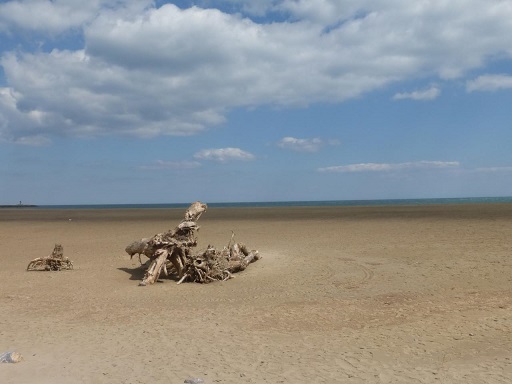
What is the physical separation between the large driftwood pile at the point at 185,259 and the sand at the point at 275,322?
0.45 meters

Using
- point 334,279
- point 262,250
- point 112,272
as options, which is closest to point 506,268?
point 334,279

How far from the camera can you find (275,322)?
9.20 meters

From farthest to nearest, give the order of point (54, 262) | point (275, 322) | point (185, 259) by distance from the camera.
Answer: point (54, 262)
point (185, 259)
point (275, 322)

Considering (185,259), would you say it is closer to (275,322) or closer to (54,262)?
(54,262)

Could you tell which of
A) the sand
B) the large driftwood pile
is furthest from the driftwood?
the large driftwood pile

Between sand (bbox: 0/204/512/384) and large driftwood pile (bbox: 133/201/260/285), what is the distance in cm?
45

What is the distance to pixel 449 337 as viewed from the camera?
801 cm

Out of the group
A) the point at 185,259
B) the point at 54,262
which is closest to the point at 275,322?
the point at 185,259

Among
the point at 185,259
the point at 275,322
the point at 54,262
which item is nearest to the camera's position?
the point at 275,322

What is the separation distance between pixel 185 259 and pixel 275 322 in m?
5.22

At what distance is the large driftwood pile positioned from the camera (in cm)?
1349

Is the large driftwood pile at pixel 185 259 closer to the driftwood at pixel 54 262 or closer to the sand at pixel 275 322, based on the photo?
the sand at pixel 275 322

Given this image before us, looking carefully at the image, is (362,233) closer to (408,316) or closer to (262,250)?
(262,250)

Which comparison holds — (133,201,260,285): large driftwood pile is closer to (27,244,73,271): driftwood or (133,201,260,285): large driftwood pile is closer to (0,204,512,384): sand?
(0,204,512,384): sand
